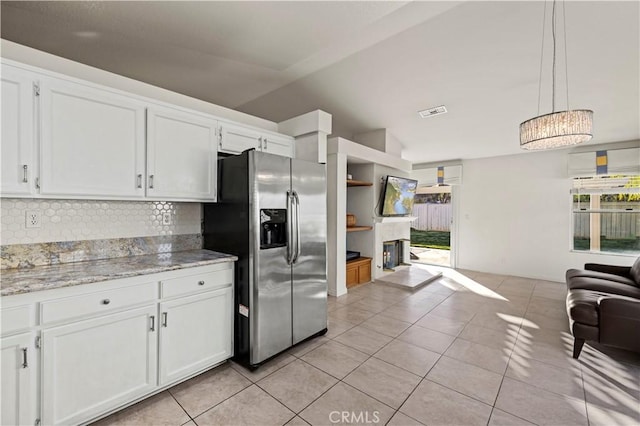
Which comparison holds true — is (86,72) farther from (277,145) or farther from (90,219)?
(277,145)

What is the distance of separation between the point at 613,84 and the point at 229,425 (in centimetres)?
529

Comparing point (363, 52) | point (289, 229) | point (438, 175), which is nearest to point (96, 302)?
point (289, 229)

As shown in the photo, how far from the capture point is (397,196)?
17.7 ft

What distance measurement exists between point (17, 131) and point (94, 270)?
0.95 m

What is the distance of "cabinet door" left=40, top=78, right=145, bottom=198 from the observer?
1754mm

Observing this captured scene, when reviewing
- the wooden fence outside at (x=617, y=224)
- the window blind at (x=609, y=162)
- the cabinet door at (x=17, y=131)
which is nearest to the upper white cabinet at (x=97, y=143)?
the cabinet door at (x=17, y=131)

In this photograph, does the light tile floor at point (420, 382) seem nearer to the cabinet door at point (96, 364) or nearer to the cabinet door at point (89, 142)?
the cabinet door at point (96, 364)

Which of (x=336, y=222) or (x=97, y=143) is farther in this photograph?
(x=336, y=222)

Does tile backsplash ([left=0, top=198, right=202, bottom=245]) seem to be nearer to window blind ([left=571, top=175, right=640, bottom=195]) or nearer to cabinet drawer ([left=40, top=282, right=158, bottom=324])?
cabinet drawer ([left=40, top=282, right=158, bottom=324])

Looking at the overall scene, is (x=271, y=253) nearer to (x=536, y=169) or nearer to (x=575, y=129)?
(x=575, y=129)

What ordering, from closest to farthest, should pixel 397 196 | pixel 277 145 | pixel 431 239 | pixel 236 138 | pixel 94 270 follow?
pixel 94 270, pixel 236 138, pixel 277 145, pixel 397 196, pixel 431 239

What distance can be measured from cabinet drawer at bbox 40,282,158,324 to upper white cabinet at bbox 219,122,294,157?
1.41 meters

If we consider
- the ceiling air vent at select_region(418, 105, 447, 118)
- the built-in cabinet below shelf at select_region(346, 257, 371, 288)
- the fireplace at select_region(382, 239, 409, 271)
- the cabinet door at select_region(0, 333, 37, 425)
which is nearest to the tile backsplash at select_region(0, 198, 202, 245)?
the cabinet door at select_region(0, 333, 37, 425)

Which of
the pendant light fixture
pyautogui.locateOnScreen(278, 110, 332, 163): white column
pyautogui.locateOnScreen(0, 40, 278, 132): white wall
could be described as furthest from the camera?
pyautogui.locateOnScreen(278, 110, 332, 163): white column
